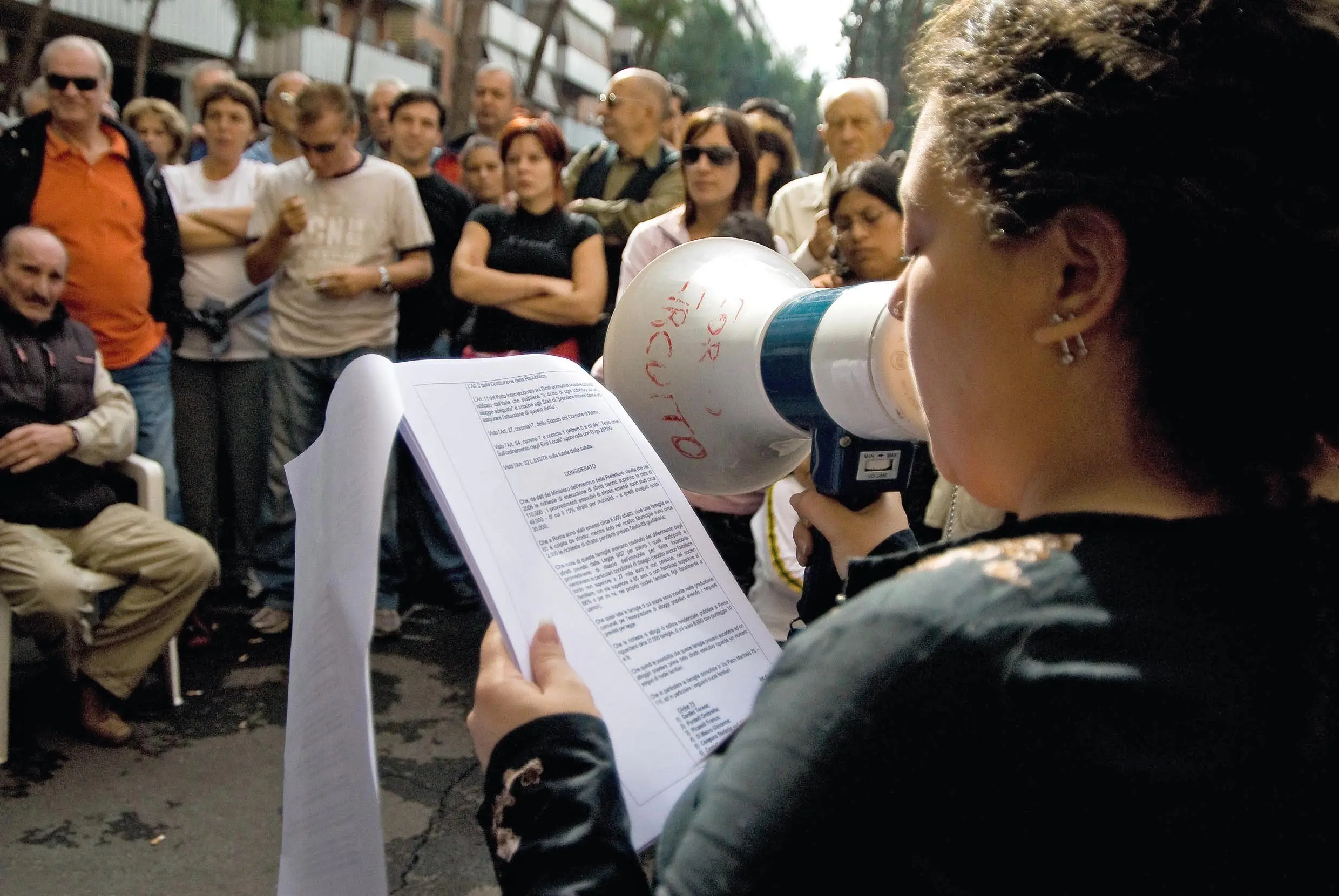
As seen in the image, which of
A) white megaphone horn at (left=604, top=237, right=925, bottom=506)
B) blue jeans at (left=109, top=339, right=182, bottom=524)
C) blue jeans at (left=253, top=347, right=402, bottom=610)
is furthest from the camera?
blue jeans at (left=253, top=347, right=402, bottom=610)

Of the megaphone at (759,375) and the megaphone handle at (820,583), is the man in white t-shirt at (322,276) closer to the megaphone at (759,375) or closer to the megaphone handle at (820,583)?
the megaphone at (759,375)

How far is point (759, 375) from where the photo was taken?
4.77ft

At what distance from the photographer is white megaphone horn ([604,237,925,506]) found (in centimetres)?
129

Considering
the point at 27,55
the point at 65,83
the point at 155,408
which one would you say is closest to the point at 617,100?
the point at 65,83

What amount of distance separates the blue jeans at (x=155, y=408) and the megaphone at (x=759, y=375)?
3.25 metres

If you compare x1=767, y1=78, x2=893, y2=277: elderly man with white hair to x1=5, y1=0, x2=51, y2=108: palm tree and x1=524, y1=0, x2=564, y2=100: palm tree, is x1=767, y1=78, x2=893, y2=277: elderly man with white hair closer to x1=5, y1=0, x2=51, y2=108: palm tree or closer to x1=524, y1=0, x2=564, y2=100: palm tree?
x1=5, y1=0, x2=51, y2=108: palm tree

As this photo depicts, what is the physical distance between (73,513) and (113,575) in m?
0.22

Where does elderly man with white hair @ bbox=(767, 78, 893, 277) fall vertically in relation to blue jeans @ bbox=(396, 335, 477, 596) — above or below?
above

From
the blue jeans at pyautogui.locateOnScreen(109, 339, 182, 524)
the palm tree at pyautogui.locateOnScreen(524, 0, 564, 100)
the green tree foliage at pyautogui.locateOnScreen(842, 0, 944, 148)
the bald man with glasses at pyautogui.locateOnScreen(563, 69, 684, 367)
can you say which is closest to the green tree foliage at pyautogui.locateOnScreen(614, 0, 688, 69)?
the green tree foliage at pyautogui.locateOnScreen(842, 0, 944, 148)

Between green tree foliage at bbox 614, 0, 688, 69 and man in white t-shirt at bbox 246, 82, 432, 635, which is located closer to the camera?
man in white t-shirt at bbox 246, 82, 432, 635

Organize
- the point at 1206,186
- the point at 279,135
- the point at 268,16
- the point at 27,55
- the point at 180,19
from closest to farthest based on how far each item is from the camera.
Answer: the point at 1206,186, the point at 279,135, the point at 27,55, the point at 268,16, the point at 180,19

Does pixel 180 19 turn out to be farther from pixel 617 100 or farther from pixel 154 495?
pixel 154 495

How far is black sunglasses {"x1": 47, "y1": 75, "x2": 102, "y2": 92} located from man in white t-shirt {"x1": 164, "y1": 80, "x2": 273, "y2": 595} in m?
0.56

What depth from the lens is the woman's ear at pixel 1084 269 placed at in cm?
75
